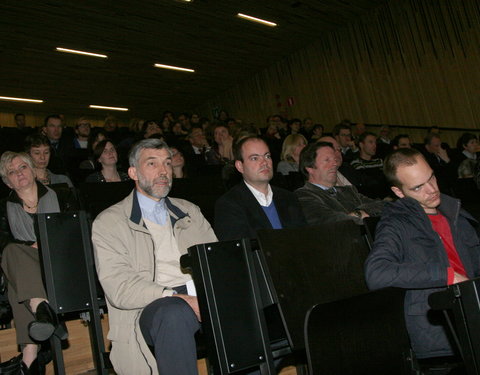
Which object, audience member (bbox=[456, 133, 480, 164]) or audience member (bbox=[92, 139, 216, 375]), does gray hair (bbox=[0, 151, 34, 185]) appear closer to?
audience member (bbox=[92, 139, 216, 375])

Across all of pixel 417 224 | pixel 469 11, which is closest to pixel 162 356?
pixel 417 224

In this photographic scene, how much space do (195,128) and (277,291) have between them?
497 cm

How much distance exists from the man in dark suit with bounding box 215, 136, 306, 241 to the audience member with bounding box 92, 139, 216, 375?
171mm

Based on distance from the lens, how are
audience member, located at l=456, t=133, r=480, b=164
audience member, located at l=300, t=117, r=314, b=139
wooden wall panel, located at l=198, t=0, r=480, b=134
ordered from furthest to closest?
audience member, located at l=300, t=117, r=314, b=139
wooden wall panel, located at l=198, t=0, r=480, b=134
audience member, located at l=456, t=133, r=480, b=164

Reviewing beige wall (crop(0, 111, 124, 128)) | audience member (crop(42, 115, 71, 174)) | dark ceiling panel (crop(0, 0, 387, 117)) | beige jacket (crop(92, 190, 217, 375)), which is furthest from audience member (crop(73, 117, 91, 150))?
beige wall (crop(0, 111, 124, 128))

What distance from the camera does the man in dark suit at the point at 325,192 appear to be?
3.12m

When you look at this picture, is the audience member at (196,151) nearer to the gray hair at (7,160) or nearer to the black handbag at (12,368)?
the gray hair at (7,160)

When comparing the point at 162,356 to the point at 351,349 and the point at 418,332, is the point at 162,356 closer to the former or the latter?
the point at 351,349

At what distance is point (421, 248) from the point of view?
1.85m

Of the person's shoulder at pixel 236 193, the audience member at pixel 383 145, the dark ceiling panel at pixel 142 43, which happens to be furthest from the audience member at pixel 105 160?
the dark ceiling panel at pixel 142 43

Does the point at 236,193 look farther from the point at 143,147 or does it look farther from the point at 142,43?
the point at 142,43

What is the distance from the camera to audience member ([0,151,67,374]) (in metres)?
2.00

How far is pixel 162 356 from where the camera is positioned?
166 cm

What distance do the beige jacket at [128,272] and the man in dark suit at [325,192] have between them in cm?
104
